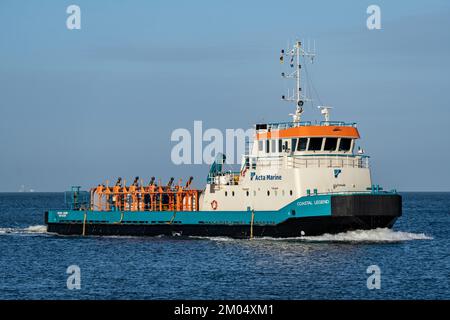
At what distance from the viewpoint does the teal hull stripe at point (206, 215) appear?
4803 cm

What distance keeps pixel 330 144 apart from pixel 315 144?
89 centimetres

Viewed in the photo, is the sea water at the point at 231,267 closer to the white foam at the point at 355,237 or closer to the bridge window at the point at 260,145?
the white foam at the point at 355,237

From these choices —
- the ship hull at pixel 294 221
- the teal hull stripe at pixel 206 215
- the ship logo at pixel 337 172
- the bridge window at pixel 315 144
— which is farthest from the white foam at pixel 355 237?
the bridge window at pixel 315 144

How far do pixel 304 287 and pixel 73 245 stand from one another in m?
22.4

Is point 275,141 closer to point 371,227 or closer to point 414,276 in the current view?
point 371,227

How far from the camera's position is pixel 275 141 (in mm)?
51312

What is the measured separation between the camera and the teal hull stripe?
4803 centimetres

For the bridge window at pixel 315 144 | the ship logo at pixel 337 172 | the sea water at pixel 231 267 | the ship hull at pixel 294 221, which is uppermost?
the bridge window at pixel 315 144

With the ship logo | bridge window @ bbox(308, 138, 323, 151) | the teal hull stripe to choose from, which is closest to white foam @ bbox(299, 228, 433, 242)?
the teal hull stripe

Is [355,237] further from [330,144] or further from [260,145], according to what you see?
[260,145]

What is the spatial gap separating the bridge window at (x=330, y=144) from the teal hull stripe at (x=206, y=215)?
3613 millimetres

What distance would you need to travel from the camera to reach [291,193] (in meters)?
49.6

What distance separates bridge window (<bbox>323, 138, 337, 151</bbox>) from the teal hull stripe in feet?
11.9
